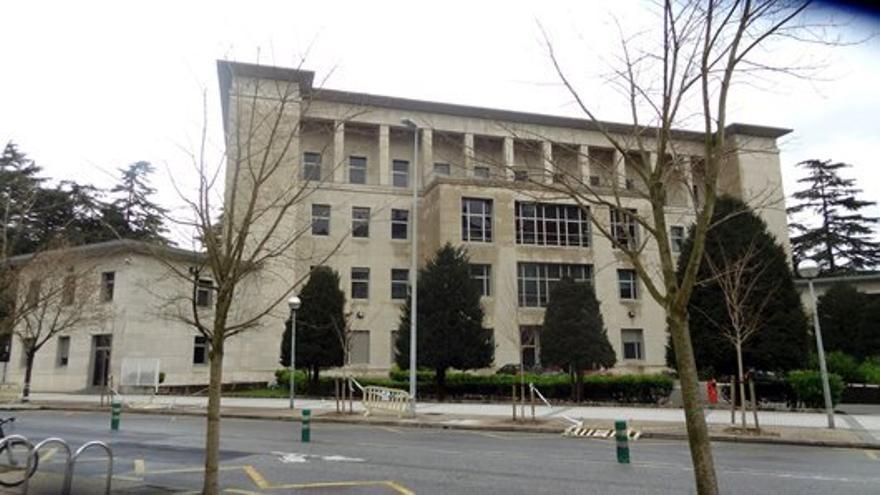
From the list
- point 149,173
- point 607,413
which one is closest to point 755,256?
point 607,413

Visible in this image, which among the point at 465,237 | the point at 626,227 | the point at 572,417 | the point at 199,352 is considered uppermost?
the point at 465,237

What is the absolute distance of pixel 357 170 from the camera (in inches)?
1984

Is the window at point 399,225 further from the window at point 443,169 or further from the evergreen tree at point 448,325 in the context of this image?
the evergreen tree at point 448,325

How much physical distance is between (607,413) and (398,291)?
2635 cm

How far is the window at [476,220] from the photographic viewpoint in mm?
A: 45000

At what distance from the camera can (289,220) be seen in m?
38.6

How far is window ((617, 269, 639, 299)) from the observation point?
47656 mm

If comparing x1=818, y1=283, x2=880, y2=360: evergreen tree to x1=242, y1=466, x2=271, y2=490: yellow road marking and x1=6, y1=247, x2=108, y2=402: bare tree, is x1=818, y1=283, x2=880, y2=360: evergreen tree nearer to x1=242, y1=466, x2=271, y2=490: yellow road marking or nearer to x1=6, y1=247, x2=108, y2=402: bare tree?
x1=242, y1=466, x2=271, y2=490: yellow road marking

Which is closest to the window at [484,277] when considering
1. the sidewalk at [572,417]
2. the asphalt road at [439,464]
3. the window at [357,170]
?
the window at [357,170]

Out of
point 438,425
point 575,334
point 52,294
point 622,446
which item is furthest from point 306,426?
point 52,294

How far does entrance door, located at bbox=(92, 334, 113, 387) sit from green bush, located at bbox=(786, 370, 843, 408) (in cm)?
3452

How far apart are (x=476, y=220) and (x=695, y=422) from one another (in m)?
40.6

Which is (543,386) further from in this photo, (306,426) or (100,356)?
(100,356)

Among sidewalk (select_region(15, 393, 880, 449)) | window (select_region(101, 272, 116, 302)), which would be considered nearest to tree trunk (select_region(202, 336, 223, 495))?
sidewalk (select_region(15, 393, 880, 449))
